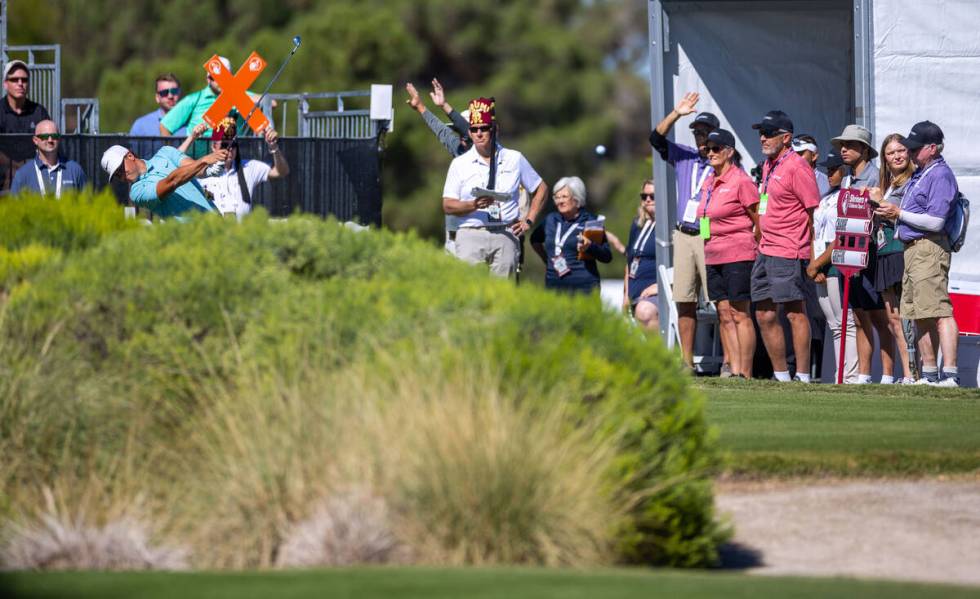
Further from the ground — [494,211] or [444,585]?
[494,211]

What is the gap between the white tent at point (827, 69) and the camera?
490 inches

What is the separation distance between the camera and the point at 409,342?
21.3 feet

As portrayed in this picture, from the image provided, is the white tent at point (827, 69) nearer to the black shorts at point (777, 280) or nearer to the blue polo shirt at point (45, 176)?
the black shorts at point (777, 280)

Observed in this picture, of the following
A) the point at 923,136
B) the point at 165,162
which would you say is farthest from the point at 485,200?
the point at 923,136

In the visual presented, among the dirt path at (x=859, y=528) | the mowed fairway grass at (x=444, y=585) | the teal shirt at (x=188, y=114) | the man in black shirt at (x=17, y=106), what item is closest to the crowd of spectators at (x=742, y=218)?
the teal shirt at (x=188, y=114)

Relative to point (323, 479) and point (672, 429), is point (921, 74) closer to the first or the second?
point (672, 429)

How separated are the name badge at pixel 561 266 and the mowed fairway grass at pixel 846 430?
1.91 metres

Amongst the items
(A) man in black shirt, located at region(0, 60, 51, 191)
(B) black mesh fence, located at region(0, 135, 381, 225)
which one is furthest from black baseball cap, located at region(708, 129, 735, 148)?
(A) man in black shirt, located at region(0, 60, 51, 191)

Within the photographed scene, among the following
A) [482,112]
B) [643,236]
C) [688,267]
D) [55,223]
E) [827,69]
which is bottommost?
[688,267]

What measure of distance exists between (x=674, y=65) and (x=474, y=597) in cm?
941

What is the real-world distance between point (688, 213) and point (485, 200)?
1.64 m

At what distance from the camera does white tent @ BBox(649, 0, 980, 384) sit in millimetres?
12438

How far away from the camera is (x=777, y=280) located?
38.5ft

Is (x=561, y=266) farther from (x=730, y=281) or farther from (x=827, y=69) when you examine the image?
(x=827, y=69)
